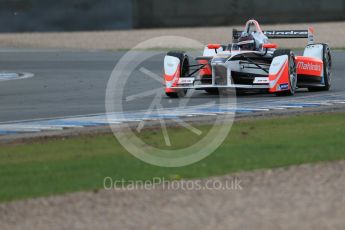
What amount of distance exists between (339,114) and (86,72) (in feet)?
38.2

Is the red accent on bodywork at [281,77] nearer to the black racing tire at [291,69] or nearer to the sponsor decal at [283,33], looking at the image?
the black racing tire at [291,69]

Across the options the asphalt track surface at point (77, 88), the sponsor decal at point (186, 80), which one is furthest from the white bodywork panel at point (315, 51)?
the sponsor decal at point (186, 80)

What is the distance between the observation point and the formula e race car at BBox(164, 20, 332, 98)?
744 inches

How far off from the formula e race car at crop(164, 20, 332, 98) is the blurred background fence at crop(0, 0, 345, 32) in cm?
2125

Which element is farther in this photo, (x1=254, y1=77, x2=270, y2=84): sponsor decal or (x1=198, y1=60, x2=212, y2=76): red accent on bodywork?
(x1=198, y1=60, x2=212, y2=76): red accent on bodywork

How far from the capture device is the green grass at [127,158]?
34.6 ft

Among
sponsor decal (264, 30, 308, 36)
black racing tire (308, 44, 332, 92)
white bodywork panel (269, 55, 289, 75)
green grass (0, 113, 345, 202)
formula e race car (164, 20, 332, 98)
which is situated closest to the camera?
green grass (0, 113, 345, 202)

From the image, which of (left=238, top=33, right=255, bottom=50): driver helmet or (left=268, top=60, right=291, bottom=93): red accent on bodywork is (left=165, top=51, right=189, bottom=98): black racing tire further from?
(left=268, top=60, right=291, bottom=93): red accent on bodywork

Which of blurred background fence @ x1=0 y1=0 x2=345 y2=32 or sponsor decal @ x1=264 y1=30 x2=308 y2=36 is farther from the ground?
sponsor decal @ x1=264 y1=30 x2=308 y2=36

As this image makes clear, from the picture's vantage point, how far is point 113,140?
13430 millimetres

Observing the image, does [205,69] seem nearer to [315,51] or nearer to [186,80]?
[186,80]

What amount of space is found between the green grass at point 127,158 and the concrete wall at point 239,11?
2769cm

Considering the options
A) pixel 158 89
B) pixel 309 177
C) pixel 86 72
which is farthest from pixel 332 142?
pixel 86 72

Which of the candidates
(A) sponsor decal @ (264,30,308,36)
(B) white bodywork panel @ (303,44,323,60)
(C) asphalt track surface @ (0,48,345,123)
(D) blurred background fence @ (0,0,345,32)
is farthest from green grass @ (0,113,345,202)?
(D) blurred background fence @ (0,0,345,32)
